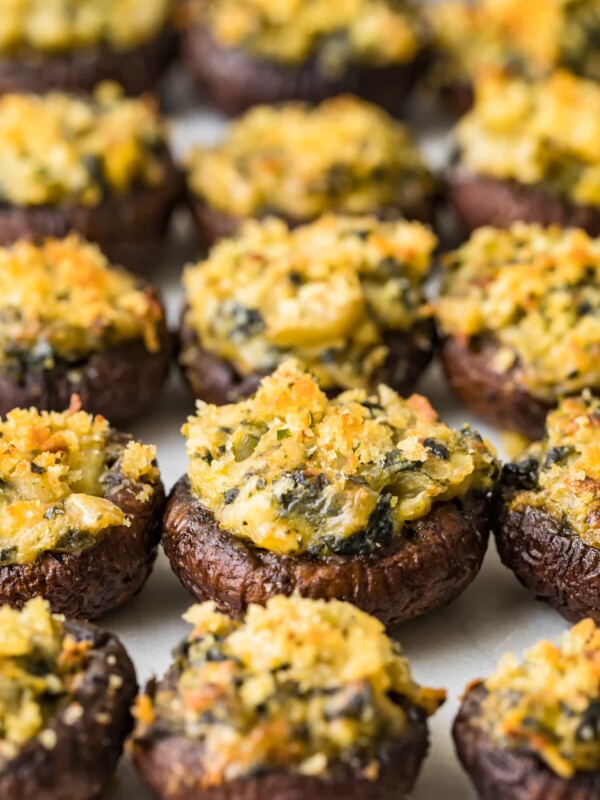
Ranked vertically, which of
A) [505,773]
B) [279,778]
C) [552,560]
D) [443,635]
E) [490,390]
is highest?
[279,778]

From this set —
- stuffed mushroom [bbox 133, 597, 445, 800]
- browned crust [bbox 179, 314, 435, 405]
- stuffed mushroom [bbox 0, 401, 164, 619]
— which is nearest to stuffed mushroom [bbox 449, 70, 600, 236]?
browned crust [bbox 179, 314, 435, 405]

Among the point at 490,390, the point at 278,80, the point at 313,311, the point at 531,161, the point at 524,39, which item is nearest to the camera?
the point at 313,311

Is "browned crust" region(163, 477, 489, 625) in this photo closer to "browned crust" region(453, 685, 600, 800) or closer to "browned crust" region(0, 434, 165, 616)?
"browned crust" region(0, 434, 165, 616)

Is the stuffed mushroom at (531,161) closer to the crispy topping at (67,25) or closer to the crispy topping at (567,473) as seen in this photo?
the crispy topping at (567,473)

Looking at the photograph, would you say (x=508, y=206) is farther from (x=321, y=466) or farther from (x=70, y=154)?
(x=321, y=466)

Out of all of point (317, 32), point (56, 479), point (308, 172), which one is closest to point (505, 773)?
point (56, 479)
